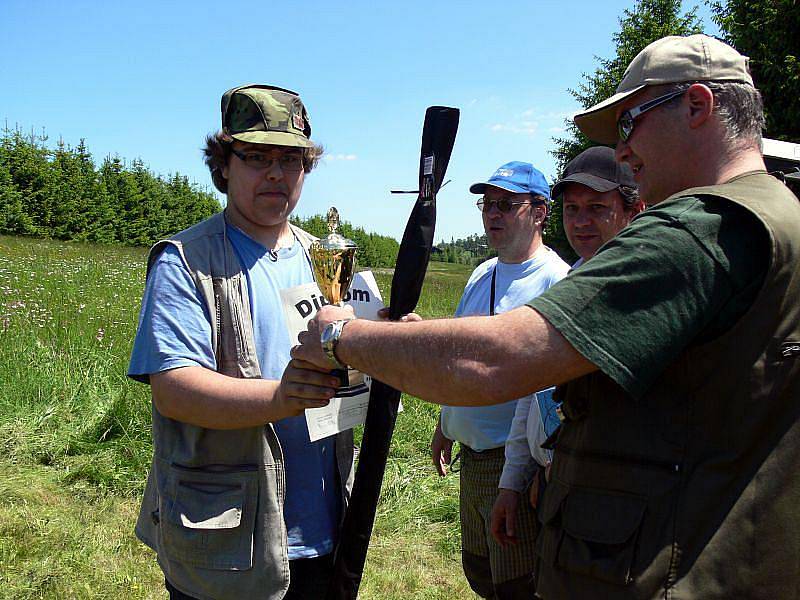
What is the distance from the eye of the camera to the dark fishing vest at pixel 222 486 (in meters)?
1.98

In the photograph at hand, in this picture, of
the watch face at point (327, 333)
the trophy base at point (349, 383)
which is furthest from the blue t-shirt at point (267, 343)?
the watch face at point (327, 333)

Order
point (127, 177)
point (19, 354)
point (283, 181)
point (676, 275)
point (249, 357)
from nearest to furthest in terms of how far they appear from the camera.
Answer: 1. point (676, 275)
2. point (249, 357)
3. point (283, 181)
4. point (19, 354)
5. point (127, 177)

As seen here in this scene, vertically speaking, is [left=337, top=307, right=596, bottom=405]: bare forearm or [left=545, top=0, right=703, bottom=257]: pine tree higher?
[left=545, top=0, right=703, bottom=257]: pine tree

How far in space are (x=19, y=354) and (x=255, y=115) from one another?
18.0 feet

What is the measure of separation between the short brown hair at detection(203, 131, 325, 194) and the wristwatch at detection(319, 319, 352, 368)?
0.88 m

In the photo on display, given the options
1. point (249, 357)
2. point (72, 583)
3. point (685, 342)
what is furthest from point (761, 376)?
point (72, 583)

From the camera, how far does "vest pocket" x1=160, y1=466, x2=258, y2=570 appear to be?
197 cm

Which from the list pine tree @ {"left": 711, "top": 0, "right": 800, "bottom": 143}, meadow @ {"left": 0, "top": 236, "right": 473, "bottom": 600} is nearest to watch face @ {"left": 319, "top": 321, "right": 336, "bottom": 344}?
meadow @ {"left": 0, "top": 236, "right": 473, "bottom": 600}

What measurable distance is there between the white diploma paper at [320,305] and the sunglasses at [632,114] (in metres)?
0.86

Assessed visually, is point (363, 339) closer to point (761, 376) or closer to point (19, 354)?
point (761, 376)

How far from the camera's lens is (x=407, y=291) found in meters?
2.09

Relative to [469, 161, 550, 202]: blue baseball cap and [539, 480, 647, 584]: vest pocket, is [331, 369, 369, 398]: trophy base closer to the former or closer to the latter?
[539, 480, 647, 584]: vest pocket

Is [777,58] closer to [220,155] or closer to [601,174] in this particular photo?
[601,174]

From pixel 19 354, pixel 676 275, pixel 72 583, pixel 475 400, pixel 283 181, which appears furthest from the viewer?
pixel 19 354
